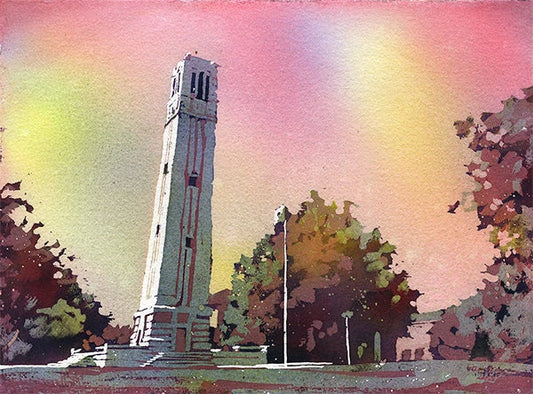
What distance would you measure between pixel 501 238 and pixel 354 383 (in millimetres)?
2688

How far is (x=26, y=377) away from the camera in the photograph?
6742mm

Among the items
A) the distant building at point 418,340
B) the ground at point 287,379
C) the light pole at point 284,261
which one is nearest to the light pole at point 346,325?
the ground at point 287,379

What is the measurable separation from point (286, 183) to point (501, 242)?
9.56ft

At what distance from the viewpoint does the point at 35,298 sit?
7.10 metres

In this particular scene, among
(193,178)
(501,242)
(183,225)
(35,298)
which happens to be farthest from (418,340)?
(35,298)

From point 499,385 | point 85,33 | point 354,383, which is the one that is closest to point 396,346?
point 354,383

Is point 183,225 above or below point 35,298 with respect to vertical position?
above

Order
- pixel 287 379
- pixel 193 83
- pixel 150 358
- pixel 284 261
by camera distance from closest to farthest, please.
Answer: pixel 287 379 → pixel 150 358 → pixel 284 261 → pixel 193 83

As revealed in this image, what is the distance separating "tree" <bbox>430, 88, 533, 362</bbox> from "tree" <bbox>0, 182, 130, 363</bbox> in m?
4.46

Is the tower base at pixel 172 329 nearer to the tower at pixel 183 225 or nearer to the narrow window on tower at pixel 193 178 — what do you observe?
the tower at pixel 183 225

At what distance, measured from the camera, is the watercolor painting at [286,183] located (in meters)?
6.98

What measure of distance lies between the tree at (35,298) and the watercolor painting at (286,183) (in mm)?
26

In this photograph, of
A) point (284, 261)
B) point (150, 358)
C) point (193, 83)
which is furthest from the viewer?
point (193, 83)

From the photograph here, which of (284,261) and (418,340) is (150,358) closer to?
(284,261)
